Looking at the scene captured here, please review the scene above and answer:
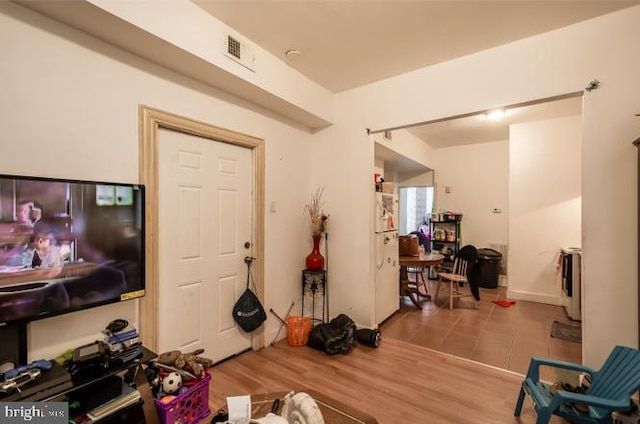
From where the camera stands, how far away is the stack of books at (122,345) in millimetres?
1653

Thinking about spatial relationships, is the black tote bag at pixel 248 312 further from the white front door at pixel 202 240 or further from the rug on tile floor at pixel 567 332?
the rug on tile floor at pixel 567 332

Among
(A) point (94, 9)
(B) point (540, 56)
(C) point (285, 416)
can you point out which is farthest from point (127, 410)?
(B) point (540, 56)

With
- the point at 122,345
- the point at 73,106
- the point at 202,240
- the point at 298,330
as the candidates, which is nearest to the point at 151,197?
the point at 202,240

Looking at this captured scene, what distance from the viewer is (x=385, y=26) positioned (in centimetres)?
235

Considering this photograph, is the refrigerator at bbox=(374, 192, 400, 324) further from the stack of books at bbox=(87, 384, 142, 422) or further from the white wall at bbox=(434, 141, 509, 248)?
the white wall at bbox=(434, 141, 509, 248)

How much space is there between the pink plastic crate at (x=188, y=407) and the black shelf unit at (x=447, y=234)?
5111mm

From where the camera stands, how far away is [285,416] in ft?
3.83

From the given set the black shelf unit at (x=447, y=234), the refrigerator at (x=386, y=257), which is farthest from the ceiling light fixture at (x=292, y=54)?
the black shelf unit at (x=447, y=234)

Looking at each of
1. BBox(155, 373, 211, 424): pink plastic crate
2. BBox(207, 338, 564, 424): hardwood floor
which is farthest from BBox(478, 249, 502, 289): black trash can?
BBox(155, 373, 211, 424): pink plastic crate

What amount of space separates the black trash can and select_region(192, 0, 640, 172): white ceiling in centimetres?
401

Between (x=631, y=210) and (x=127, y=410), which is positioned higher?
(x=631, y=210)

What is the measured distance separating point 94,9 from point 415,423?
3189 mm

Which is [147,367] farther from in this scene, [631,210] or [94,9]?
[631,210]

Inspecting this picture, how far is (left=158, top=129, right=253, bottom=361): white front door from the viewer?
237cm
